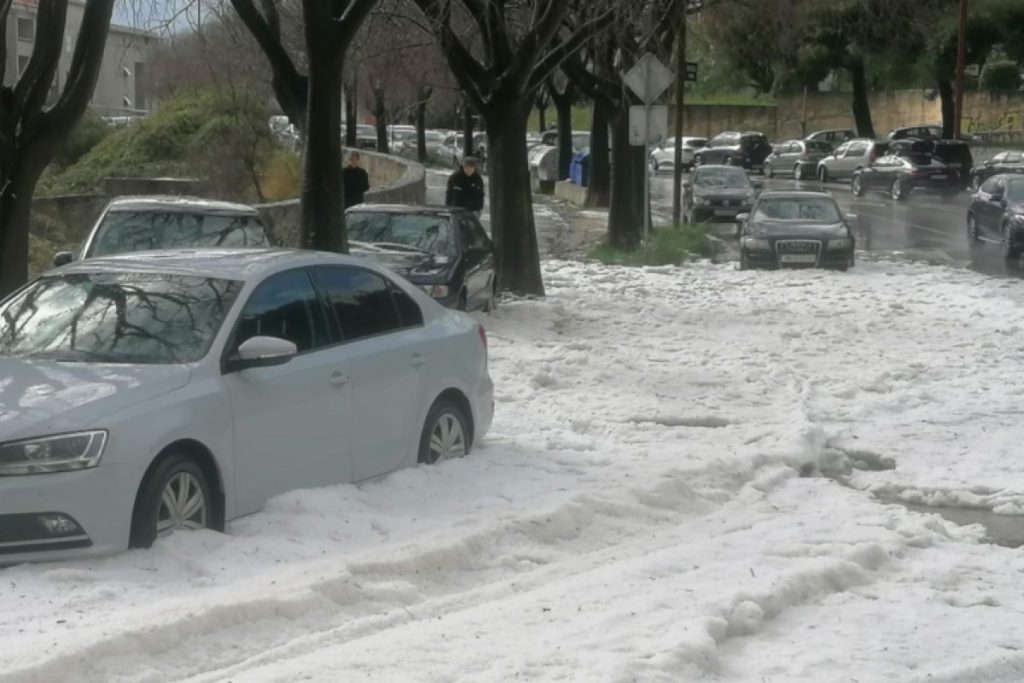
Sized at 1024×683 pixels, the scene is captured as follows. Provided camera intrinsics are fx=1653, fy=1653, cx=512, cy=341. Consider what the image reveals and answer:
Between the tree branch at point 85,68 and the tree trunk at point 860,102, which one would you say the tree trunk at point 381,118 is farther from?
the tree branch at point 85,68

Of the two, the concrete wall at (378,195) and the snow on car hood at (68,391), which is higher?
the snow on car hood at (68,391)

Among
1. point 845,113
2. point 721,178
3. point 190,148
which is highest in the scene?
point 845,113

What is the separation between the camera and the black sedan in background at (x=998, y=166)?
5019 centimetres

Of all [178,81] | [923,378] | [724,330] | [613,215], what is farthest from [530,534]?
[178,81]

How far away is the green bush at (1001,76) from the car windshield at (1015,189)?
42.9 metres

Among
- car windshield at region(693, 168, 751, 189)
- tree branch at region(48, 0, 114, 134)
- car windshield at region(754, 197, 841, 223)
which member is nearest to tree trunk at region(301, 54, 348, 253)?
tree branch at region(48, 0, 114, 134)

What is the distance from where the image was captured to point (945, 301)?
21.9 metres

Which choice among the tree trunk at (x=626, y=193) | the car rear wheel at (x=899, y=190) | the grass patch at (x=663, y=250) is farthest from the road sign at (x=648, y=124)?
the car rear wheel at (x=899, y=190)

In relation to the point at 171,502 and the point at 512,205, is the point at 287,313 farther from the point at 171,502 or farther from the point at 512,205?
the point at 512,205

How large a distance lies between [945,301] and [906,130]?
44.7 meters

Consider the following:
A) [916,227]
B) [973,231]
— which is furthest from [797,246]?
[916,227]

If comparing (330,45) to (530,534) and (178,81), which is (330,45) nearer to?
(530,534)

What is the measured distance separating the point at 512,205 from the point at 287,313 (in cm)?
1369

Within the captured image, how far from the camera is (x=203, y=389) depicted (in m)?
8.03
